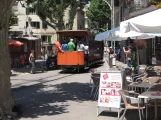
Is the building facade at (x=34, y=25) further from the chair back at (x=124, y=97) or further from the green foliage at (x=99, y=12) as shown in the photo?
the chair back at (x=124, y=97)

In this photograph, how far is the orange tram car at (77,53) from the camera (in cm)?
2064

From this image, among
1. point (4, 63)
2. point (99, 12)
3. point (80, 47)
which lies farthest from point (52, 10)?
point (99, 12)

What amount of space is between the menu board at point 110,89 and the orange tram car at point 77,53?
12199mm

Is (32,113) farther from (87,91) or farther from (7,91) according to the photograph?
(87,91)

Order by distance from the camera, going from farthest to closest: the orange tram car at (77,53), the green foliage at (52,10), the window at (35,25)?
the window at (35,25)
the green foliage at (52,10)
the orange tram car at (77,53)

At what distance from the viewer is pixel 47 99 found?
36.2 feet

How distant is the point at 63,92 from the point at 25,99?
1781 millimetres

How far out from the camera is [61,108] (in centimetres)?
944

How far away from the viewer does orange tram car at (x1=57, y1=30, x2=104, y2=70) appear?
813 inches

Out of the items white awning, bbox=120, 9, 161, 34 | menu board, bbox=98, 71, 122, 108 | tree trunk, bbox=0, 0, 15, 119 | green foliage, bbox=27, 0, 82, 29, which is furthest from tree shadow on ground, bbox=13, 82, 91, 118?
green foliage, bbox=27, 0, 82, 29

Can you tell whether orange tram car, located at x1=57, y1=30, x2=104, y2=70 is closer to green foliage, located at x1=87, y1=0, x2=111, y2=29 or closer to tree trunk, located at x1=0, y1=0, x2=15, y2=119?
tree trunk, located at x1=0, y1=0, x2=15, y2=119

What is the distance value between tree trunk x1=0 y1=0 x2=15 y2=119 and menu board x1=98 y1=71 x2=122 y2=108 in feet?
7.62

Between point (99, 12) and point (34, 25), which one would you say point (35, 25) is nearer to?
point (34, 25)

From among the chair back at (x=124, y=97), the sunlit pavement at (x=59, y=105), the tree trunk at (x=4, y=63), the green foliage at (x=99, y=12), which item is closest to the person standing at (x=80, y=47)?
the sunlit pavement at (x=59, y=105)
